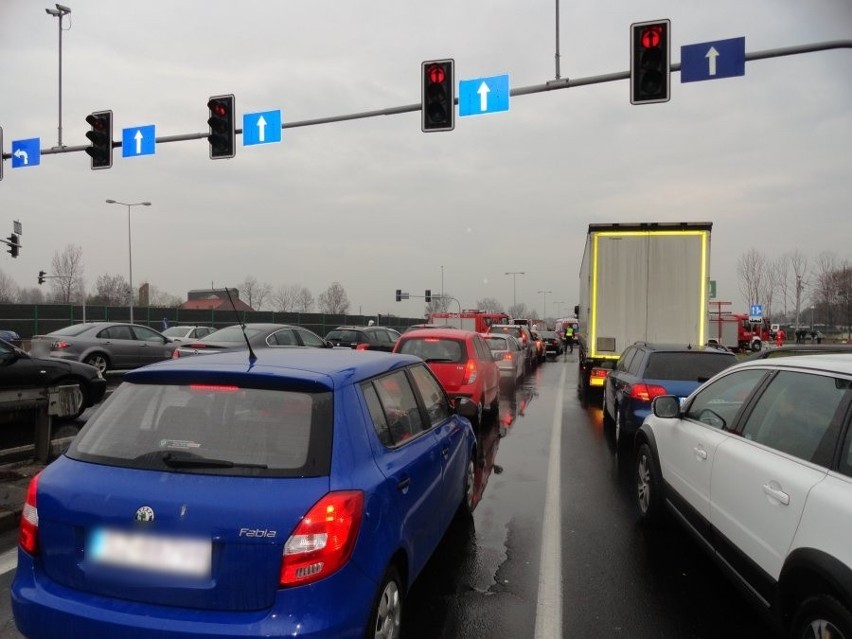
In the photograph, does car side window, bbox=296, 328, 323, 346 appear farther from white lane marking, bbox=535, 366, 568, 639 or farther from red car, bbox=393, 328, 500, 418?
white lane marking, bbox=535, 366, 568, 639

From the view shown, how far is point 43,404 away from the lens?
20.5 ft

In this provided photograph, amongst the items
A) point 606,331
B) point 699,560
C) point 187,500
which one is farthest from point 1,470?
point 606,331

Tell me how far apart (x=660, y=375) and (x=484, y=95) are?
653 cm

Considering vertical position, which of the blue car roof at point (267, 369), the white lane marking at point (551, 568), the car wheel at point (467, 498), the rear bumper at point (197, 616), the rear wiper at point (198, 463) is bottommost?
the white lane marking at point (551, 568)

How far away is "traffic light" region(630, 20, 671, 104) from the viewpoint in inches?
392

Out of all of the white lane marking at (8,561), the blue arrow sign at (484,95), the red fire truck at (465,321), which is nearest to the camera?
the white lane marking at (8,561)

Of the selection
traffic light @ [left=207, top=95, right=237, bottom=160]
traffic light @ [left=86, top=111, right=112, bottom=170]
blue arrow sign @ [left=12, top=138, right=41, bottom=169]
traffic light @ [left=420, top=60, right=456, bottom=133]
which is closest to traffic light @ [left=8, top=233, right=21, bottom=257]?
blue arrow sign @ [left=12, top=138, right=41, bottom=169]

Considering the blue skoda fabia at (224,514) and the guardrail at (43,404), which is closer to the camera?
the blue skoda fabia at (224,514)

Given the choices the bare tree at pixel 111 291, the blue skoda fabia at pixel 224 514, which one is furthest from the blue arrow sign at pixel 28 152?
the bare tree at pixel 111 291

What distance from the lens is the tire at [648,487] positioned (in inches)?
198

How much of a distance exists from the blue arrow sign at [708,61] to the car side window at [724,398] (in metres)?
7.34

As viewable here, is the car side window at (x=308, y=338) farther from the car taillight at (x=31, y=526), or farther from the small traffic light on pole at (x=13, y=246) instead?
the small traffic light on pole at (x=13, y=246)

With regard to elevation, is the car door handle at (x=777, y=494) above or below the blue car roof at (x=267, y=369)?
below

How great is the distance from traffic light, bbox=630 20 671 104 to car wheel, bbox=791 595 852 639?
30.5ft
